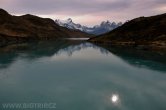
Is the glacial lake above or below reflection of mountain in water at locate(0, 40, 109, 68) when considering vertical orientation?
above

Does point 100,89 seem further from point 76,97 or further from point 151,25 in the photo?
point 151,25

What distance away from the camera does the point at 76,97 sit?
34.8 m

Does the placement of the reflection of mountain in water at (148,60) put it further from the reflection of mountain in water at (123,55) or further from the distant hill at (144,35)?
the distant hill at (144,35)

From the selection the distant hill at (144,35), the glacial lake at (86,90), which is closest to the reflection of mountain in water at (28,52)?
the glacial lake at (86,90)

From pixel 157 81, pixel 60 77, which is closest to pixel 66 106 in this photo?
pixel 60 77

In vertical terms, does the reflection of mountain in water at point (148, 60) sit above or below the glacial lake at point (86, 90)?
below

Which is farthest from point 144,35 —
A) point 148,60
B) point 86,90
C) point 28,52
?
point 86,90

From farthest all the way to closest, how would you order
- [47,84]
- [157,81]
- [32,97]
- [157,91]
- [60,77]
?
[60,77] → [157,81] → [47,84] → [157,91] → [32,97]

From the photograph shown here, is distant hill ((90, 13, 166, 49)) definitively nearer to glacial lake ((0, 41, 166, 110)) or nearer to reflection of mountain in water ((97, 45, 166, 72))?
reflection of mountain in water ((97, 45, 166, 72))

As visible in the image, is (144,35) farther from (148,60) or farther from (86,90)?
(86,90)

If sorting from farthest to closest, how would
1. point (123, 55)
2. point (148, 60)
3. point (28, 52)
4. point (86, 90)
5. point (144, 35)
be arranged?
point (144, 35), point (28, 52), point (123, 55), point (148, 60), point (86, 90)

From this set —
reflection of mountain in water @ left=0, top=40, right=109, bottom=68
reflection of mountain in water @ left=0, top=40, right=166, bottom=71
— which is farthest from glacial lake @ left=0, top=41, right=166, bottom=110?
reflection of mountain in water @ left=0, top=40, right=109, bottom=68

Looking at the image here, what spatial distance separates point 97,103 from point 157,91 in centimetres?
1194

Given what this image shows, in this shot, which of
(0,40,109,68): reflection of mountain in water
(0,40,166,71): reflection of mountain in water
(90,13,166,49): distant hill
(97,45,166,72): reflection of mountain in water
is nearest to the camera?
(97,45,166,72): reflection of mountain in water
